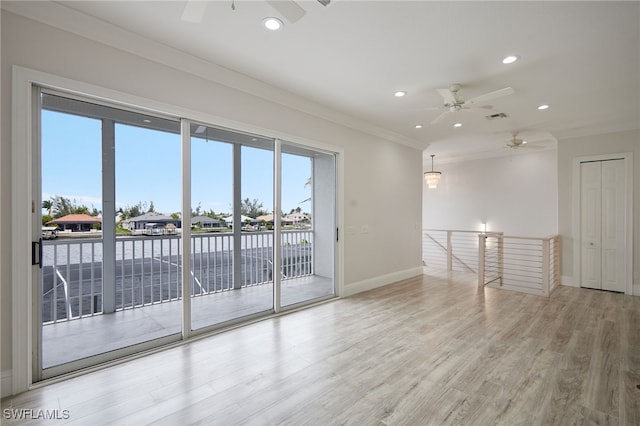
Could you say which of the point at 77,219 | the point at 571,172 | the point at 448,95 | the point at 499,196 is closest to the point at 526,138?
the point at 571,172

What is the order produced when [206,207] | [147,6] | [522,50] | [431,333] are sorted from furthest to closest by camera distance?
1. [206,207]
2. [431,333]
3. [522,50]
4. [147,6]

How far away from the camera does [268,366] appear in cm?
256

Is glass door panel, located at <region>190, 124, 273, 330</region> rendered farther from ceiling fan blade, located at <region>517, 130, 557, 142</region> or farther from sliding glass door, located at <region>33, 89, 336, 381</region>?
ceiling fan blade, located at <region>517, 130, 557, 142</region>

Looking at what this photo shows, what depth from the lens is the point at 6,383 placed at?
2.12 metres

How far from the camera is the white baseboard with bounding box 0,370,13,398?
6.91ft

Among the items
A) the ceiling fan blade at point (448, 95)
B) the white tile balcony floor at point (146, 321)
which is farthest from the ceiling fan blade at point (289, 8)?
the white tile balcony floor at point (146, 321)

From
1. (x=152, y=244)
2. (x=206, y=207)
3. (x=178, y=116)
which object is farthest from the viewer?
(x=152, y=244)

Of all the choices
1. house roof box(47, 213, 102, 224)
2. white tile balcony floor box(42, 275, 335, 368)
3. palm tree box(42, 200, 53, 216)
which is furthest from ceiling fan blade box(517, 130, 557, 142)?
palm tree box(42, 200, 53, 216)

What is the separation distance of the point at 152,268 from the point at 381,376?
343 centimetres

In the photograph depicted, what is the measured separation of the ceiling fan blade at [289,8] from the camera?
179 cm

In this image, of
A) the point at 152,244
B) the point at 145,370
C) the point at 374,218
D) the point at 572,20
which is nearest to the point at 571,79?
the point at 572,20

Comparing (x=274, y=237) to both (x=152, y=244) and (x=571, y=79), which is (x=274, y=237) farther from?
(x=571, y=79)

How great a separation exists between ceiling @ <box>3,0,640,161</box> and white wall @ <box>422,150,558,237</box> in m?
2.61

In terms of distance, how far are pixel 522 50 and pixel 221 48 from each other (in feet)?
9.44
